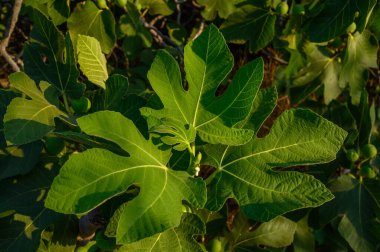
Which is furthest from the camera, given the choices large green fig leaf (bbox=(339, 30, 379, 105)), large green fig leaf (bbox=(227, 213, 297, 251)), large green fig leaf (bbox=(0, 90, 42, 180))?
large green fig leaf (bbox=(339, 30, 379, 105))

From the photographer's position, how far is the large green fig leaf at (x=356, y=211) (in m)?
1.58

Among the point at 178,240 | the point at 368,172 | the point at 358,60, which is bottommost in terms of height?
the point at 368,172

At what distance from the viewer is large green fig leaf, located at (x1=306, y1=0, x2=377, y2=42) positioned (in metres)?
1.56

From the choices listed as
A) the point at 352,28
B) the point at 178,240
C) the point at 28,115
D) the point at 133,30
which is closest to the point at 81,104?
the point at 28,115

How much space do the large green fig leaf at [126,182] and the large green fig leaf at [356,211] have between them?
88 centimetres

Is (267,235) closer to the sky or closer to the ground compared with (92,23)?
closer to the ground

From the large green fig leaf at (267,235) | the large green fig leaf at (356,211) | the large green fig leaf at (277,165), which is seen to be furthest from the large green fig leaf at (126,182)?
the large green fig leaf at (356,211)

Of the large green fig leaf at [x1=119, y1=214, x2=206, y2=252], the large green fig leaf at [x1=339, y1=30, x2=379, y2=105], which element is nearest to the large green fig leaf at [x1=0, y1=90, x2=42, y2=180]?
the large green fig leaf at [x1=119, y1=214, x2=206, y2=252]

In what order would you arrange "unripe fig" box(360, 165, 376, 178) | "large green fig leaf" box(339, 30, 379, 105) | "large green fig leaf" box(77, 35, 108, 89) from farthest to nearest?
"large green fig leaf" box(339, 30, 379, 105), "unripe fig" box(360, 165, 376, 178), "large green fig leaf" box(77, 35, 108, 89)

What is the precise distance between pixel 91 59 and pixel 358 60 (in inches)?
50.2

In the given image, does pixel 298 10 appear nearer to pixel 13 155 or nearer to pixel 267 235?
pixel 267 235

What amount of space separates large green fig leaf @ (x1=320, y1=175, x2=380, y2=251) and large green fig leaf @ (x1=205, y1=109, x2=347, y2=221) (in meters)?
0.73

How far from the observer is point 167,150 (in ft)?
3.26

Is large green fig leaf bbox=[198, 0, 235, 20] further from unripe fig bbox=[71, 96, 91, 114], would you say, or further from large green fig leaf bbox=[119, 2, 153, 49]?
unripe fig bbox=[71, 96, 91, 114]
